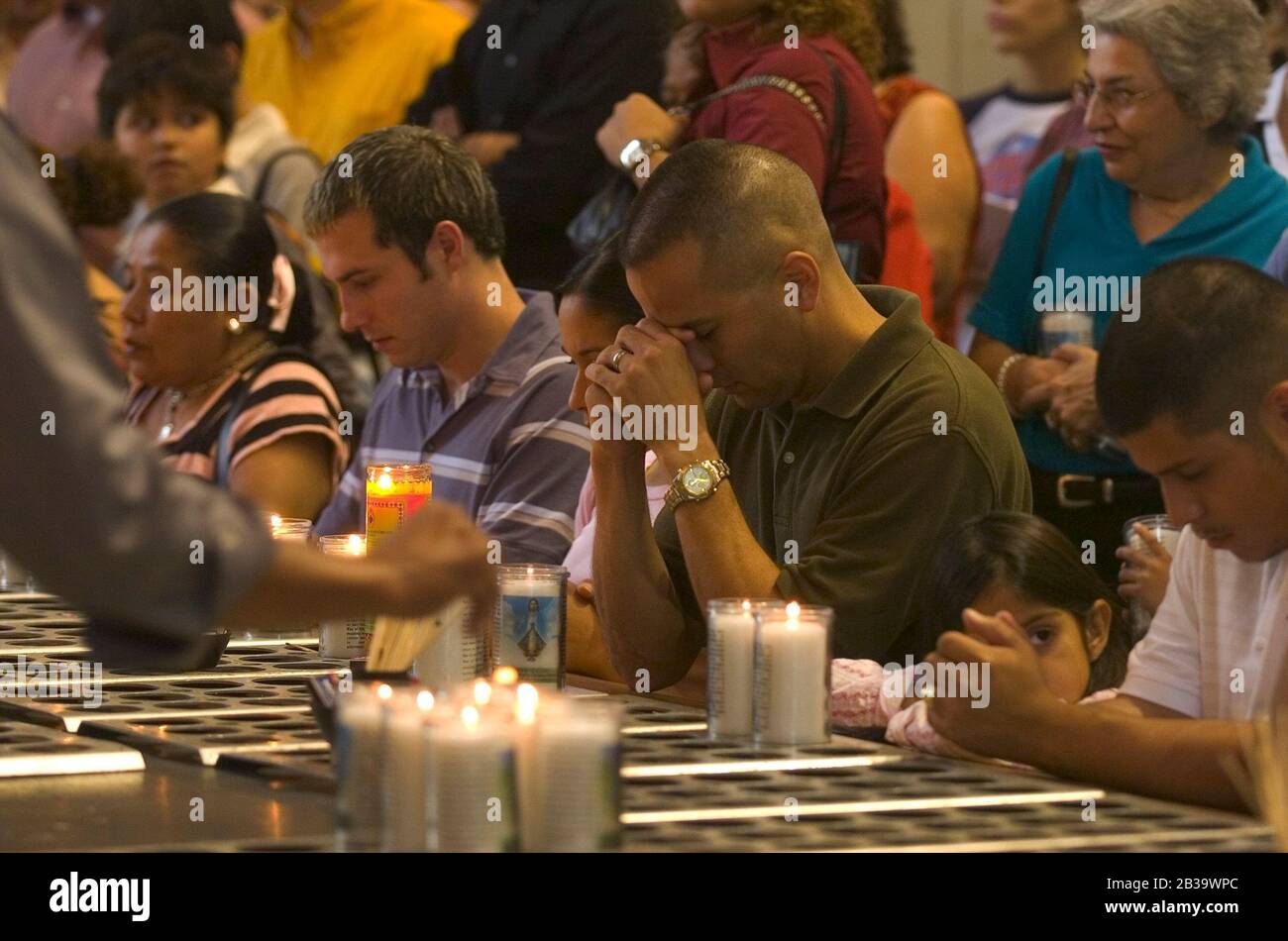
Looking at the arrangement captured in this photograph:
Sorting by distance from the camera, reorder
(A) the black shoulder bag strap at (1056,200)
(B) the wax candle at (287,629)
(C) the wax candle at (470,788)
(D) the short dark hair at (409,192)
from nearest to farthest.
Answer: (C) the wax candle at (470,788) → (B) the wax candle at (287,629) → (D) the short dark hair at (409,192) → (A) the black shoulder bag strap at (1056,200)

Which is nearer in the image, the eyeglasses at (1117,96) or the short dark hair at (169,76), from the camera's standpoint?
the eyeglasses at (1117,96)

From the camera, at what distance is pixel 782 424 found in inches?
130

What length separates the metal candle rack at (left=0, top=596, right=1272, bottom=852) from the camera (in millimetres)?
2029

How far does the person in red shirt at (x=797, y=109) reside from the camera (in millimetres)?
4105

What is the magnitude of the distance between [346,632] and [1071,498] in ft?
4.91

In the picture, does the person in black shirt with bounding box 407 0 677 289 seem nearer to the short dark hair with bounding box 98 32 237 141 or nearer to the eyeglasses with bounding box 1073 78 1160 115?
the short dark hair with bounding box 98 32 237 141

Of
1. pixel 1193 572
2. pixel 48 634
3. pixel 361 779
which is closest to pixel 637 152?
pixel 48 634

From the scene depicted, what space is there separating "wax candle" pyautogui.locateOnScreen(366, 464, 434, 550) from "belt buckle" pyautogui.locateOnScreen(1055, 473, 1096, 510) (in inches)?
58.6

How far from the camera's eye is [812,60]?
4.17 metres

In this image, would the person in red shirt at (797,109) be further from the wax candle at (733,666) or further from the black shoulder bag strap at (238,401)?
the wax candle at (733,666)

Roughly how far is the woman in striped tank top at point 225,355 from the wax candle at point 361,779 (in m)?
2.59

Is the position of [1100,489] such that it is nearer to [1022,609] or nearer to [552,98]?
[1022,609]

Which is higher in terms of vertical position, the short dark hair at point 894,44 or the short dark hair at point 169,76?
the short dark hair at point 169,76

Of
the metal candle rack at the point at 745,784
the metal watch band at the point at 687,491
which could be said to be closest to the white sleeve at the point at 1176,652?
the metal candle rack at the point at 745,784
